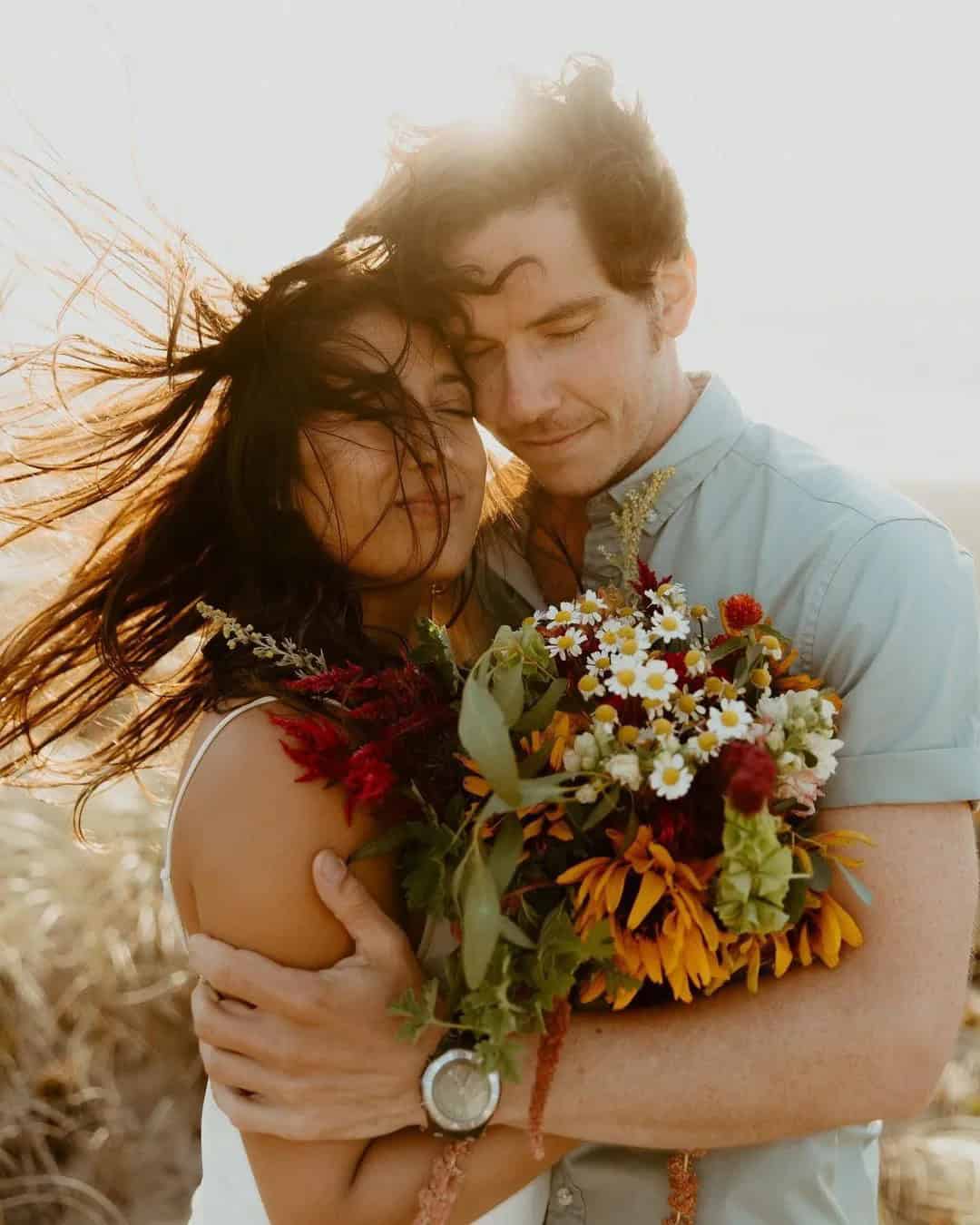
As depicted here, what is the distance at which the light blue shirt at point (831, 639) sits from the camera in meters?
2.01

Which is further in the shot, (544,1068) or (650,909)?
(544,1068)

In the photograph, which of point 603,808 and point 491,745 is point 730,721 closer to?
point 603,808

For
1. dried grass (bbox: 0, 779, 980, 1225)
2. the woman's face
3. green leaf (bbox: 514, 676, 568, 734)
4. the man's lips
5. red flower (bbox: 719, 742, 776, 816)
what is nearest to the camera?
red flower (bbox: 719, 742, 776, 816)

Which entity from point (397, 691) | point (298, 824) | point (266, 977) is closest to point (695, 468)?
point (397, 691)

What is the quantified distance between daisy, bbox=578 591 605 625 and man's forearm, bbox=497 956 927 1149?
0.64 metres

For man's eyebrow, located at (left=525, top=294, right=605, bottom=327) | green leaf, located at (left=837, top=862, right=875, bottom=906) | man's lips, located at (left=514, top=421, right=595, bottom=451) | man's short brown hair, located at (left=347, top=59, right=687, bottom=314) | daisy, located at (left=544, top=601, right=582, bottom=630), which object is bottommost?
green leaf, located at (left=837, top=862, right=875, bottom=906)

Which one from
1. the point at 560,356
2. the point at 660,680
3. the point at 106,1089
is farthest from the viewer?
the point at 106,1089

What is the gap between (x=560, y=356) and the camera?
105 inches

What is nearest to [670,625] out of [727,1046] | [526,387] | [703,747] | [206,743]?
[703,747]

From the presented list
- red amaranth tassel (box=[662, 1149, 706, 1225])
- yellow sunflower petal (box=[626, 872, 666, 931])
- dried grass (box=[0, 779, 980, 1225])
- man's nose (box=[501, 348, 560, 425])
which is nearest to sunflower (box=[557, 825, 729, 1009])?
yellow sunflower petal (box=[626, 872, 666, 931])

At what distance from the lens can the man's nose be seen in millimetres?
2621

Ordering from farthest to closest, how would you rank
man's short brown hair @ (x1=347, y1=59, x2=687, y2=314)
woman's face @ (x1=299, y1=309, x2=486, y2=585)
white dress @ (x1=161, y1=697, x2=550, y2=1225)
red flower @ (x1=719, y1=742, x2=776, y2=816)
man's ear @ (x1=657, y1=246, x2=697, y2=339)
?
man's ear @ (x1=657, y1=246, x2=697, y2=339)
man's short brown hair @ (x1=347, y1=59, x2=687, y2=314)
woman's face @ (x1=299, y1=309, x2=486, y2=585)
white dress @ (x1=161, y1=697, x2=550, y2=1225)
red flower @ (x1=719, y1=742, x2=776, y2=816)

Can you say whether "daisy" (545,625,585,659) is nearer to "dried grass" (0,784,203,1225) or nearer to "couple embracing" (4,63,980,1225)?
"couple embracing" (4,63,980,1225)

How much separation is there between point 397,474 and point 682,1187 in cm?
141
